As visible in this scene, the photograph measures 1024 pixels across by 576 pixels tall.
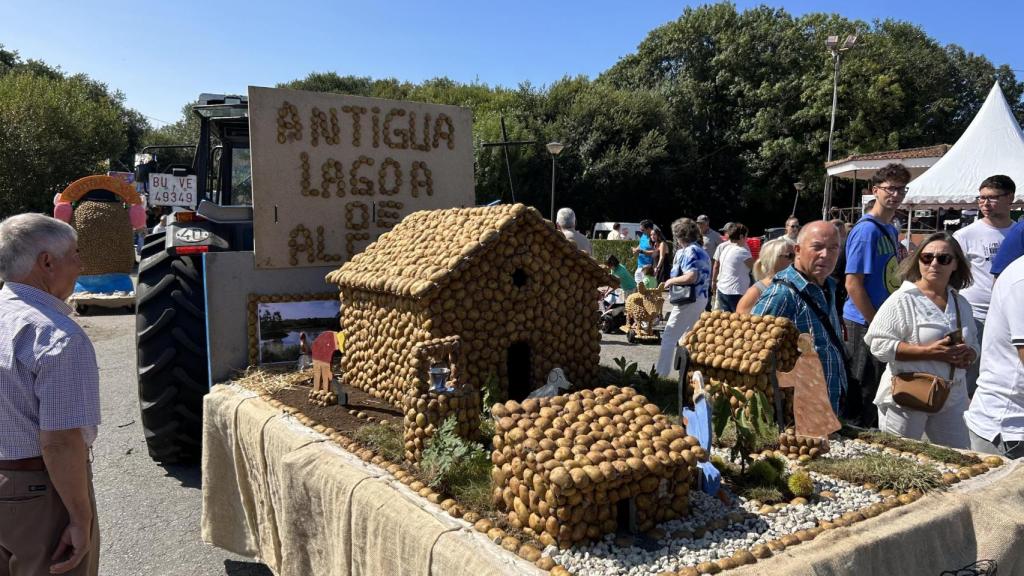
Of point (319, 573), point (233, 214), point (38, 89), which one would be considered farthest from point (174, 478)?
point (38, 89)

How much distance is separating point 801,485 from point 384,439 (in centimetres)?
150

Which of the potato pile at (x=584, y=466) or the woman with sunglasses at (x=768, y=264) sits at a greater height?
the woman with sunglasses at (x=768, y=264)

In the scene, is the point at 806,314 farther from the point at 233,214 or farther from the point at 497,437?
the point at 233,214

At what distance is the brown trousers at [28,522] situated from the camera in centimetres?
200

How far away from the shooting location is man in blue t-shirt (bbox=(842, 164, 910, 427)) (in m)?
3.76

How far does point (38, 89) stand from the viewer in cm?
2583

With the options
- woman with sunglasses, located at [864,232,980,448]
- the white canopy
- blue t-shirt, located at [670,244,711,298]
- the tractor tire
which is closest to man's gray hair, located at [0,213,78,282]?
the tractor tire

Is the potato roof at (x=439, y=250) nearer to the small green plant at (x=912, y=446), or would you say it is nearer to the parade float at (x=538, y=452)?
the parade float at (x=538, y=452)

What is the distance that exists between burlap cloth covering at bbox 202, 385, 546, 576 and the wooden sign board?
0.98 metres

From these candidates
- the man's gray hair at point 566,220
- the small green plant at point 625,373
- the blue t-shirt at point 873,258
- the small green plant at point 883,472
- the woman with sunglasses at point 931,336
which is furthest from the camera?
the man's gray hair at point 566,220

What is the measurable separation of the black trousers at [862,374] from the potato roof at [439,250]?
1.87m

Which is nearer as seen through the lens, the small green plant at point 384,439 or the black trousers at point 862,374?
the small green plant at point 384,439

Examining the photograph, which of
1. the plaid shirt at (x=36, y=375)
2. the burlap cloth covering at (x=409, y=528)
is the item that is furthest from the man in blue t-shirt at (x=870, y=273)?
the plaid shirt at (x=36, y=375)

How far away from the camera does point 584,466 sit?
1.72 metres
